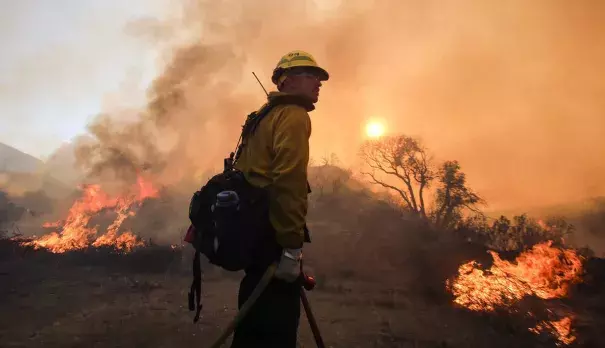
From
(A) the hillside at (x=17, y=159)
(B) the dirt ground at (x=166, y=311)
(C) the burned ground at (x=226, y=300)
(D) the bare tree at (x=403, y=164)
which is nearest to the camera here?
(B) the dirt ground at (x=166, y=311)

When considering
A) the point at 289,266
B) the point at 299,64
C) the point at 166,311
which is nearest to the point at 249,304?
the point at 289,266

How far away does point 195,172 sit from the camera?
29438 mm

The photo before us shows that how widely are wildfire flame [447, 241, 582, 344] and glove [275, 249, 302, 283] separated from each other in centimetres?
759

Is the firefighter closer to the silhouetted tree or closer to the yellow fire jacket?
the yellow fire jacket

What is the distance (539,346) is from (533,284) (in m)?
4.31

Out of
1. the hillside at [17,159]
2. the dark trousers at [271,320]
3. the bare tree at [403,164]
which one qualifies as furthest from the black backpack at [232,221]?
the hillside at [17,159]

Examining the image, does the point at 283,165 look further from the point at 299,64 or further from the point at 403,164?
the point at 403,164

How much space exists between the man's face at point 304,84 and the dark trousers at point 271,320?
1424mm

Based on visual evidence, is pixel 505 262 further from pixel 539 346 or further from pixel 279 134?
pixel 279 134

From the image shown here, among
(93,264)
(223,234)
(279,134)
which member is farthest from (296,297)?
(93,264)

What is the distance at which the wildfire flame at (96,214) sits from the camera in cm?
1449

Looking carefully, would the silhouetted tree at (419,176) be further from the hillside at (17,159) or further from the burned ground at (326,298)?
the hillside at (17,159)

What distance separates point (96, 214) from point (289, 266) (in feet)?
74.8

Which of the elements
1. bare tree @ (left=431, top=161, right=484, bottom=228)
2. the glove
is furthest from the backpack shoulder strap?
bare tree @ (left=431, top=161, right=484, bottom=228)
